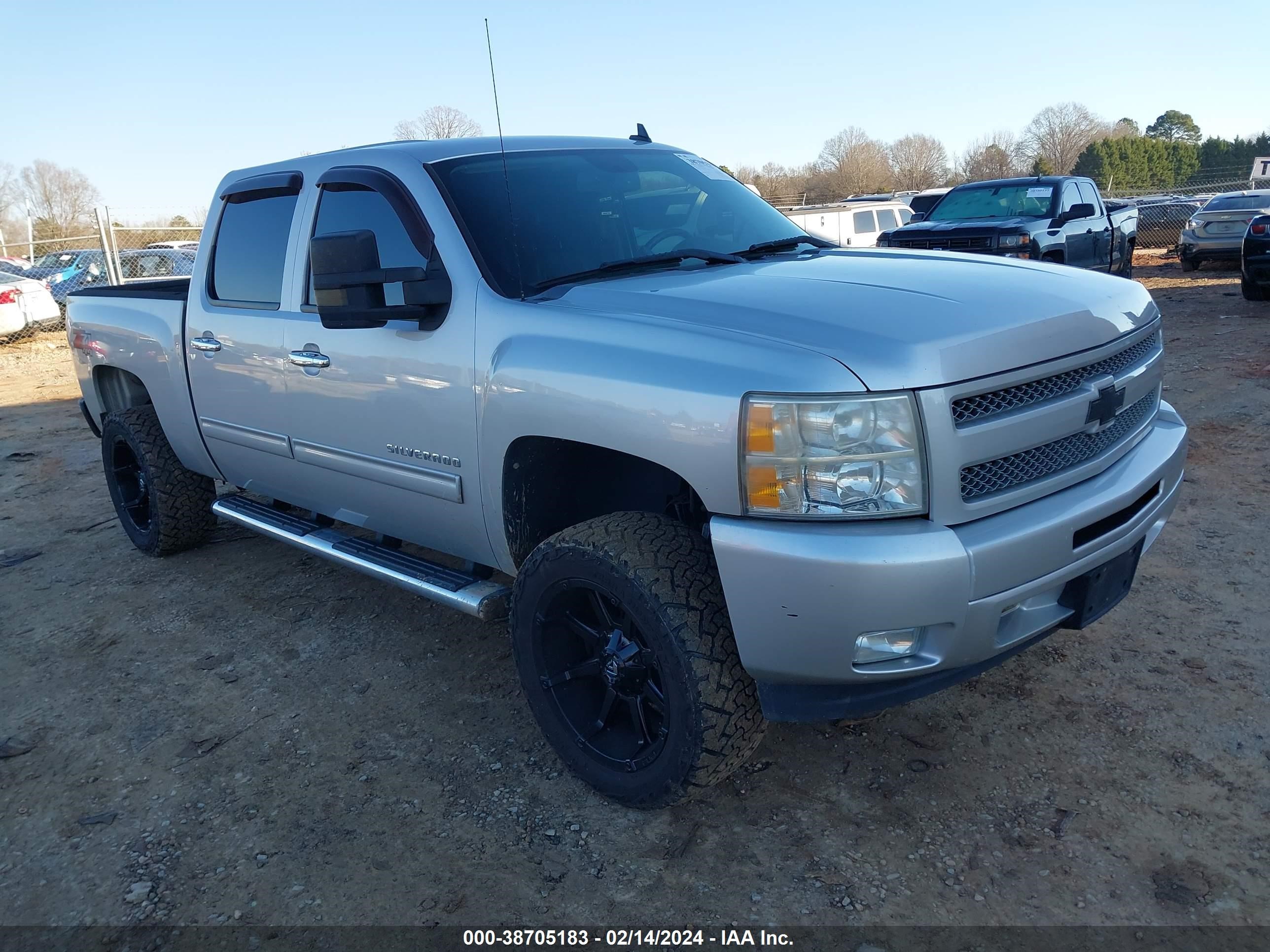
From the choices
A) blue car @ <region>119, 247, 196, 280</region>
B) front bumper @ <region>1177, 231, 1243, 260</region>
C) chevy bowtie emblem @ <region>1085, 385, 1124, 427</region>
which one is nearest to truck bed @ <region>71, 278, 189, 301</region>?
chevy bowtie emblem @ <region>1085, 385, 1124, 427</region>

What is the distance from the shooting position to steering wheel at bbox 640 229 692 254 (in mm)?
3418

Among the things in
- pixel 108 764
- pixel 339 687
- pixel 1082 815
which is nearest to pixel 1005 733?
pixel 1082 815

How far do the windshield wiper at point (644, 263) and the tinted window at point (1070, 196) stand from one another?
31.2 ft

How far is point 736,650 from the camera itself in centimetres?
251

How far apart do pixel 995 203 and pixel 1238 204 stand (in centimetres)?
700

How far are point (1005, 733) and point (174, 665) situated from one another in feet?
10.6

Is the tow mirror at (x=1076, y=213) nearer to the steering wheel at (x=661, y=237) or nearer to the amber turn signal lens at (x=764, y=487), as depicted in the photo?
the steering wheel at (x=661, y=237)

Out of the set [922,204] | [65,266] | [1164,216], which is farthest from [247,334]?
[1164,216]

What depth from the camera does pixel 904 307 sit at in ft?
8.22

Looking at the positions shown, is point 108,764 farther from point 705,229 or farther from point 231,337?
point 705,229

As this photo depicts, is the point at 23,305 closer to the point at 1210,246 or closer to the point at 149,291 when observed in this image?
the point at 149,291

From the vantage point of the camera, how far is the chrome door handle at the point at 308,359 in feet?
11.6

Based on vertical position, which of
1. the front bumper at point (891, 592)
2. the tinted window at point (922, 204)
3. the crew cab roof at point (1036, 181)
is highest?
the crew cab roof at point (1036, 181)

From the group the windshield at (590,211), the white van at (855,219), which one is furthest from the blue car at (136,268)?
the windshield at (590,211)
